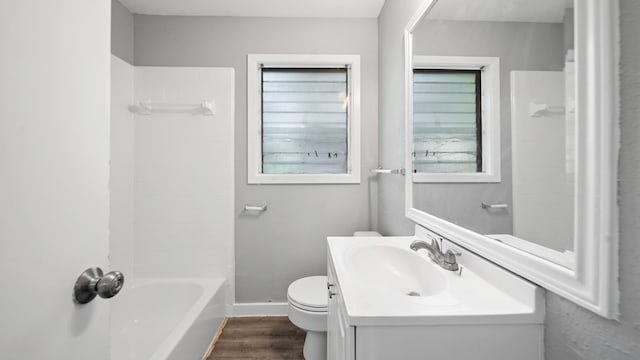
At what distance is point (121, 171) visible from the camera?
198cm

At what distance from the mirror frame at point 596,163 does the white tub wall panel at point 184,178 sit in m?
1.99

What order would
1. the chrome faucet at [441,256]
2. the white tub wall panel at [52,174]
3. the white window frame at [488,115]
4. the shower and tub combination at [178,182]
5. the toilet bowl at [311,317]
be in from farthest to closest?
the shower and tub combination at [178,182] < the toilet bowl at [311,317] < the chrome faucet at [441,256] < the white window frame at [488,115] < the white tub wall panel at [52,174]

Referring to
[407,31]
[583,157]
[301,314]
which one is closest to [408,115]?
[407,31]

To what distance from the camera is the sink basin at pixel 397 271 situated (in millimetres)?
1011

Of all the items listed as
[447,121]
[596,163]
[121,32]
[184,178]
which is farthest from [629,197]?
[121,32]

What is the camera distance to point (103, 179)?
61 cm

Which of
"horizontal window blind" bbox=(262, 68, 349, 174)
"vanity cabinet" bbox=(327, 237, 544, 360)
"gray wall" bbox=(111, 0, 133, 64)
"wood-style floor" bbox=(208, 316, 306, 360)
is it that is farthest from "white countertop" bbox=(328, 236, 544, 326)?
"gray wall" bbox=(111, 0, 133, 64)

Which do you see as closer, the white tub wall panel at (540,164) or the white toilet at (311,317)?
the white tub wall panel at (540,164)

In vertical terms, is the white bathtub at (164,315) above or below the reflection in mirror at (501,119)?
below

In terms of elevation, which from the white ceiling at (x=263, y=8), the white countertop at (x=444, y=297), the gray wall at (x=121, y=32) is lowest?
the white countertop at (x=444, y=297)

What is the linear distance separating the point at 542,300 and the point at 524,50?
0.64 metres

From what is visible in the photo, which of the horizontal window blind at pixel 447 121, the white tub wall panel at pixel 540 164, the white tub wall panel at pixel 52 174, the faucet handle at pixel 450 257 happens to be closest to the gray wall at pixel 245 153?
the horizontal window blind at pixel 447 121

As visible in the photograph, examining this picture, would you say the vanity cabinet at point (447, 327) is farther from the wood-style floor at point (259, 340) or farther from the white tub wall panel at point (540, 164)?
the wood-style floor at point (259, 340)

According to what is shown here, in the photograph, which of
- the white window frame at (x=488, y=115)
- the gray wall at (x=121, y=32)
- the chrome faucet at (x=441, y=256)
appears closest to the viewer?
the white window frame at (x=488, y=115)
